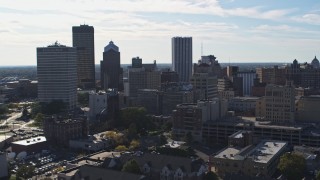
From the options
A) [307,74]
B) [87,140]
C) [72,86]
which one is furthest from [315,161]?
[307,74]

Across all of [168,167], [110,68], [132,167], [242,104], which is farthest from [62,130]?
[110,68]

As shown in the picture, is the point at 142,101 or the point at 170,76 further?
the point at 170,76

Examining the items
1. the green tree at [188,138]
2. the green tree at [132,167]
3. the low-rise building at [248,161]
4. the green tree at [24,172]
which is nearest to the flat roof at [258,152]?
the low-rise building at [248,161]

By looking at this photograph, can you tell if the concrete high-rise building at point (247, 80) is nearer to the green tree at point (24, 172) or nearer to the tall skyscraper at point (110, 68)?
the tall skyscraper at point (110, 68)

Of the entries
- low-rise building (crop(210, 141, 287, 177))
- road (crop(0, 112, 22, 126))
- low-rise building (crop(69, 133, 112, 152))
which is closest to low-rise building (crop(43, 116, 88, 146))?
low-rise building (crop(69, 133, 112, 152))

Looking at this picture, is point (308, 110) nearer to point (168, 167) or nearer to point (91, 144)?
point (91, 144)

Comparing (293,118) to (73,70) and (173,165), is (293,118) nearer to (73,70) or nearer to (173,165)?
(173,165)

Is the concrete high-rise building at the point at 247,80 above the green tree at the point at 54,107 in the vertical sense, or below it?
above
